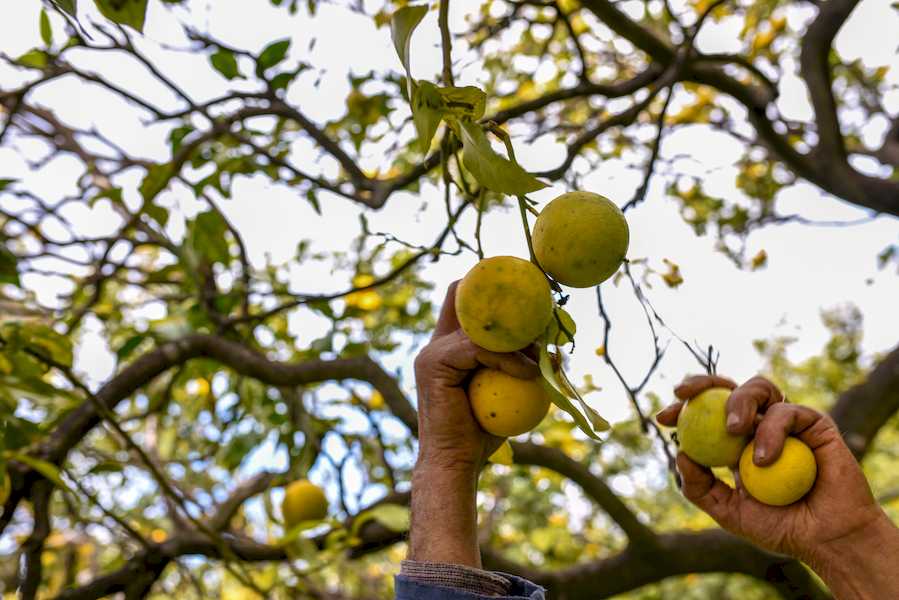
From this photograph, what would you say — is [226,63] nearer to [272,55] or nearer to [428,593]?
[272,55]

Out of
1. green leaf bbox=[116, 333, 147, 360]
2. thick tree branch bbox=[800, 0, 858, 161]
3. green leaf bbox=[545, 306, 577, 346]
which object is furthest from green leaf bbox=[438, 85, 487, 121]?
thick tree branch bbox=[800, 0, 858, 161]

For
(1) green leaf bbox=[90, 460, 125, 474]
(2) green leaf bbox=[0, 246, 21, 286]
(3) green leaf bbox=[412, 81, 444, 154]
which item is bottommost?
(3) green leaf bbox=[412, 81, 444, 154]

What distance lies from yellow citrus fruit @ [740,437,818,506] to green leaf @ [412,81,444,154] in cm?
77

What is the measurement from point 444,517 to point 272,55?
1.40 meters

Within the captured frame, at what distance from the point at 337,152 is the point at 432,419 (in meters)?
1.23

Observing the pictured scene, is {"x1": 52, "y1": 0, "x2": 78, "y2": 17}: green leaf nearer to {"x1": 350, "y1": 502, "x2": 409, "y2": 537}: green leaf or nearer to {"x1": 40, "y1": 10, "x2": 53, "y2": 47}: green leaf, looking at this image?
{"x1": 40, "y1": 10, "x2": 53, "y2": 47}: green leaf

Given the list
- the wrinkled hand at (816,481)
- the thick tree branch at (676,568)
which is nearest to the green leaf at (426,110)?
the wrinkled hand at (816,481)

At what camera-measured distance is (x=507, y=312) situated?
2.85ft

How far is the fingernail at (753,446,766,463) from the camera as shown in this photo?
1170mm

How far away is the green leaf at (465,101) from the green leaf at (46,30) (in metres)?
1.44

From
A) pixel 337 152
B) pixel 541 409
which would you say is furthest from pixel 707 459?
pixel 337 152

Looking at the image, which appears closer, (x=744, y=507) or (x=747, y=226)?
(x=744, y=507)

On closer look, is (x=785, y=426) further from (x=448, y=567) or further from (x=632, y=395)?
(x=448, y=567)

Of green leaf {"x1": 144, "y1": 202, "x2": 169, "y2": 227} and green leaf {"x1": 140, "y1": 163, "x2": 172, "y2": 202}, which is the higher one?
green leaf {"x1": 144, "y1": 202, "x2": 169, "y2": 227}
